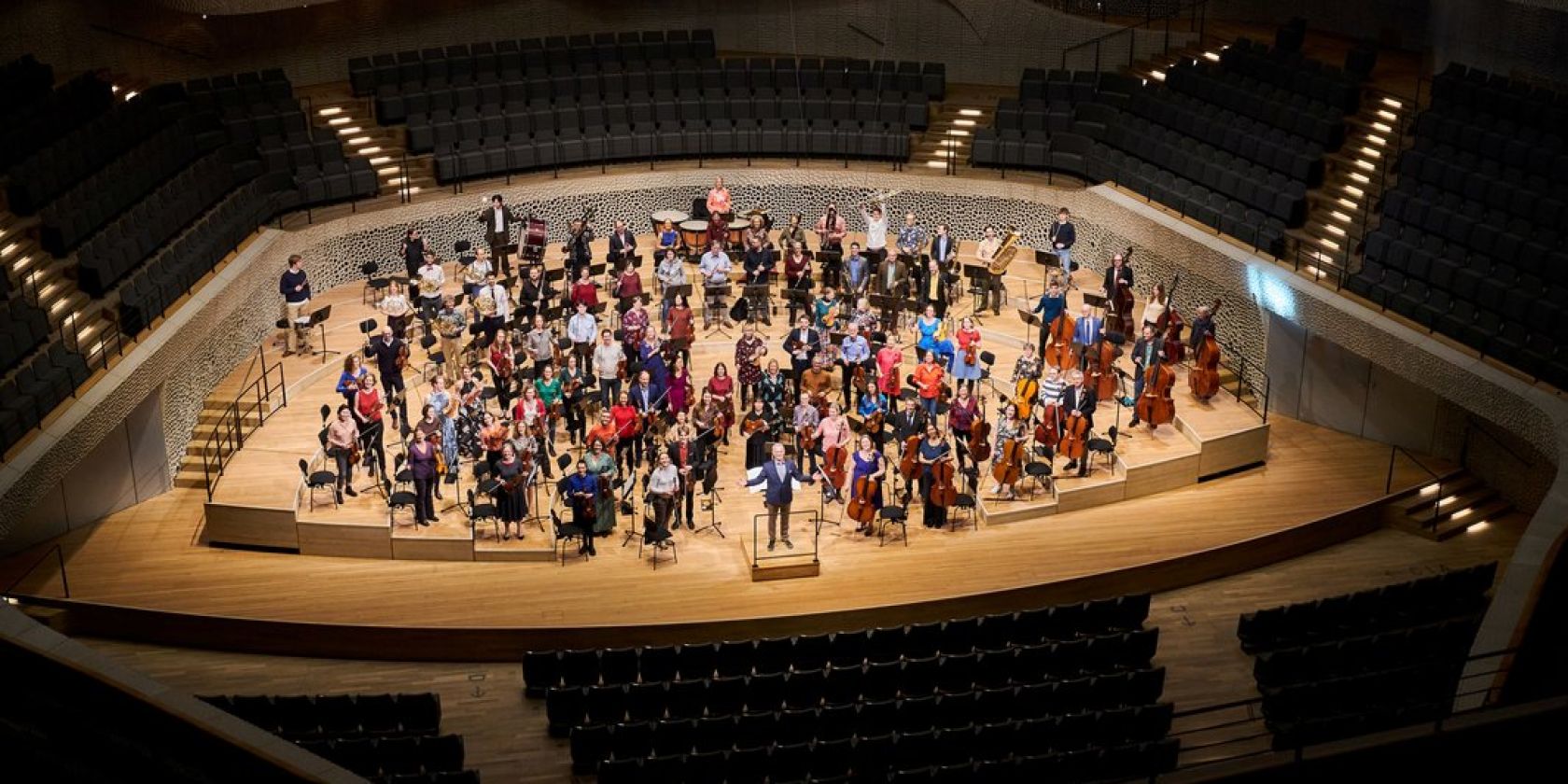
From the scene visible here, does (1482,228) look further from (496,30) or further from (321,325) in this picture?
(496,30)

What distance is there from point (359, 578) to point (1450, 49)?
1580cm

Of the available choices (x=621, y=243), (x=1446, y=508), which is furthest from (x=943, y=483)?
(x=621, y=243)

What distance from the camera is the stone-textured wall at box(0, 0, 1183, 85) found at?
976 inches

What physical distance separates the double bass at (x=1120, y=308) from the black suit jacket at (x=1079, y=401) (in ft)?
8.05

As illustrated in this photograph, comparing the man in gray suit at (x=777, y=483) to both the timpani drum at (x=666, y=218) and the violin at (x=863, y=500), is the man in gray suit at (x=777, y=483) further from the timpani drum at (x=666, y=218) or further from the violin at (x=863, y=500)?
the timpani drum at (x=666, y=218)

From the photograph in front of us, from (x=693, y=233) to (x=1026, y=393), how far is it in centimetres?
682

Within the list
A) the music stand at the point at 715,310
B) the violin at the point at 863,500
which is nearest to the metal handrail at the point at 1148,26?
the music stand at the point at 715,310

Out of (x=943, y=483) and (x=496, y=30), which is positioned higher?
(x=496, y=30)

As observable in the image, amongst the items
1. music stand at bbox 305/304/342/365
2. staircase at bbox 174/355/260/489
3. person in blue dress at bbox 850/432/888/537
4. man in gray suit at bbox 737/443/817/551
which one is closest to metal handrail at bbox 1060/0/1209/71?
person in blue dress at bbox 850/432/888/537

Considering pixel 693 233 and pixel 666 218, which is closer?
pixel 666 218

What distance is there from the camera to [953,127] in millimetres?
25906

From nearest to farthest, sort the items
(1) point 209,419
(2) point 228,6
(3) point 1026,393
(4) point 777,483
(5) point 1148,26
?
(4) point 777,483
(3) point 1026,393
(1) point 209,419
(2) point 228,6
(5) point 1148,26

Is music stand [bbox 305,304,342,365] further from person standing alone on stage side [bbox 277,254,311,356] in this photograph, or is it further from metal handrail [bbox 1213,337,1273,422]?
metal handrail [bbox 1213,337,1273,422]

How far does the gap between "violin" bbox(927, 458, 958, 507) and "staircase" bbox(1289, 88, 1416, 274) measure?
18.6ft
